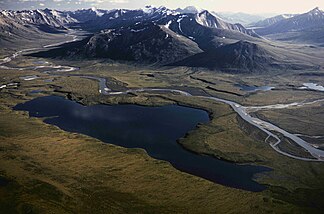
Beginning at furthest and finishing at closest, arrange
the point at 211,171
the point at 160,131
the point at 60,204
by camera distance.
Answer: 1. the point at 160,131
2. the point at 211,171
3. the point at 60,204

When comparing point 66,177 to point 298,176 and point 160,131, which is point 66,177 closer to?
point 160,131

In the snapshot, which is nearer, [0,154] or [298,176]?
[298,176]

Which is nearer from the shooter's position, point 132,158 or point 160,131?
point 132,158

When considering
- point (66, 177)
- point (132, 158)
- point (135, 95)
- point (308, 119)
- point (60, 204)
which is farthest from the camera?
point (135, 95)

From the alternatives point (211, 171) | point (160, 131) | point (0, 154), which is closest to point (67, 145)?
point (0, 154)

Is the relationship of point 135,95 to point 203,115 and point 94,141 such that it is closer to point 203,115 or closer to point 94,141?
point 203,115

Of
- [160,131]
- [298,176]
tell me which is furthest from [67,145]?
[298,176]
